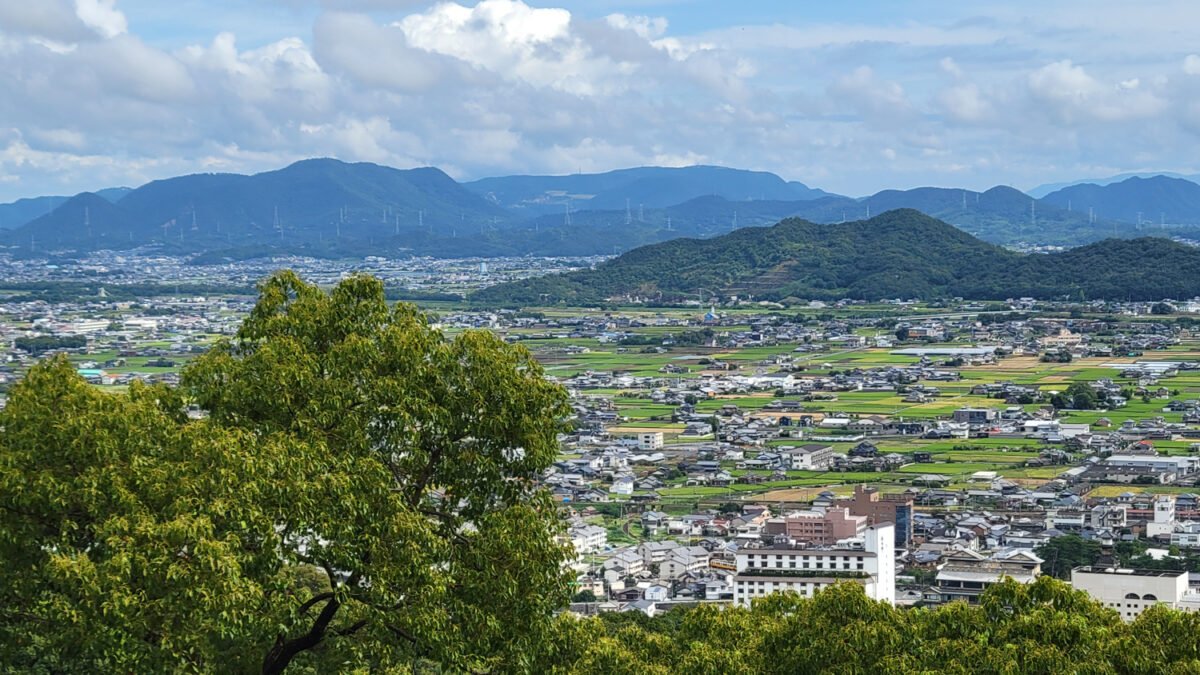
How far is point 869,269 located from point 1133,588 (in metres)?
68.6

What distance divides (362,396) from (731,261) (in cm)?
8792

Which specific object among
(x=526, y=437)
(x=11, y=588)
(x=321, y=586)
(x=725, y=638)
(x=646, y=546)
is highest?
(x=526, y=437)

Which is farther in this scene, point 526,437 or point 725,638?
point 725,638

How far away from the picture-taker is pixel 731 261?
9369 centimetres

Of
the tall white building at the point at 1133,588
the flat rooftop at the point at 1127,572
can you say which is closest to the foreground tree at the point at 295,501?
the tall white building at the point at 1133,588

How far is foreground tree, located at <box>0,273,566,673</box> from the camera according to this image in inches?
216

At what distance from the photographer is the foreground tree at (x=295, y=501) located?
5492 millimetres

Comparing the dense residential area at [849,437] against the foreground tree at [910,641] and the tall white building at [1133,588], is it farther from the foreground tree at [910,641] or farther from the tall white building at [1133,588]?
the foreground tree at [910,641]

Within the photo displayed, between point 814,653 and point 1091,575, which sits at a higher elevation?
point 814,653

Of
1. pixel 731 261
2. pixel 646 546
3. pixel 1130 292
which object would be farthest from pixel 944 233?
pixel 646 546

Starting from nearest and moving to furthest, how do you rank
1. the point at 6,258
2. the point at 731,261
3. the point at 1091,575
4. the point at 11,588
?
the point at 11,588 < the point at 1091,575 < the point at 731,261 < the point at 6,258

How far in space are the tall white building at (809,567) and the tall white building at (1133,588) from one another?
276 cm

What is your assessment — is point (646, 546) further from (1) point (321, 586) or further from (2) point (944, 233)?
(2) point (944, 233)

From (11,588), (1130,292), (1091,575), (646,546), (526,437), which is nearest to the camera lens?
(11,588)
